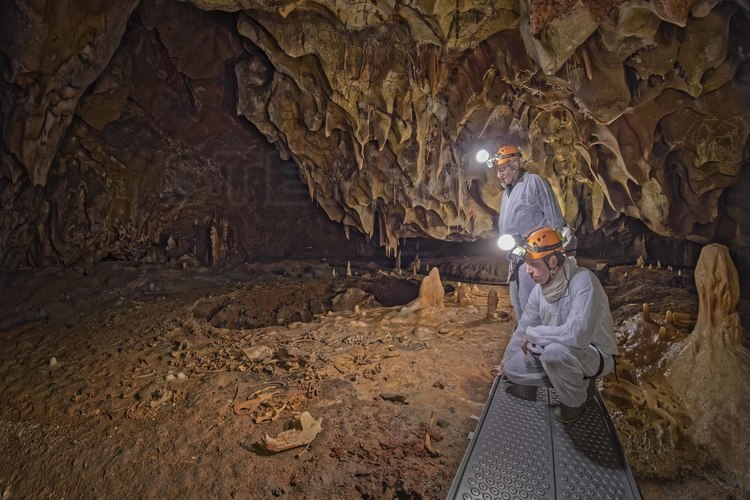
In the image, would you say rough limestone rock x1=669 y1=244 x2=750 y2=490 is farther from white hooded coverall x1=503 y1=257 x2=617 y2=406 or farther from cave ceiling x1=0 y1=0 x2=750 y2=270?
cave ceiling x1=0 y1=0 x2=750 y2=270

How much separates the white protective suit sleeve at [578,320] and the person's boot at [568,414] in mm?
490

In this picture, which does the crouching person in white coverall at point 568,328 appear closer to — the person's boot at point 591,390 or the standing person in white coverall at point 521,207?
the person's boot at point 591,390

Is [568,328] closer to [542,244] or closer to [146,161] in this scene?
[542,244]

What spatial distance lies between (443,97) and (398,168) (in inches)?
103

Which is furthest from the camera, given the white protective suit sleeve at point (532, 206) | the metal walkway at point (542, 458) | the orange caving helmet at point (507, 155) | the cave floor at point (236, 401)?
the orange caving helmet at point (507, 155)

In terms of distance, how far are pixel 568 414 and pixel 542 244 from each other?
132 cm

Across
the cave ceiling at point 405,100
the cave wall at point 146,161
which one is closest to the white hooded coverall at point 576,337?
the cave ceiling at point 405,100

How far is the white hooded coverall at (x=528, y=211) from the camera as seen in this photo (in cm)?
375

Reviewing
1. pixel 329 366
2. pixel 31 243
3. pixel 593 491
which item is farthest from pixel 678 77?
pixel 31 243

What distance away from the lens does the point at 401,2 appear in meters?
5.38

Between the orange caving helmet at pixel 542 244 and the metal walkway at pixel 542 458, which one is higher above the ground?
the orange caving helmet at pixel 542 244

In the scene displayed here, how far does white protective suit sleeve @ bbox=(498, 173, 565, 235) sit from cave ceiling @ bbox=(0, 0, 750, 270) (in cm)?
217

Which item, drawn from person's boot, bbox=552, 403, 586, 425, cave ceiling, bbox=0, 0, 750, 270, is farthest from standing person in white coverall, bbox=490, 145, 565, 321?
cave ceiling, bbox=0, 0, 750, 270

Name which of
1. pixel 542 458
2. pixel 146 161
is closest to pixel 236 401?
pixel 542 458
